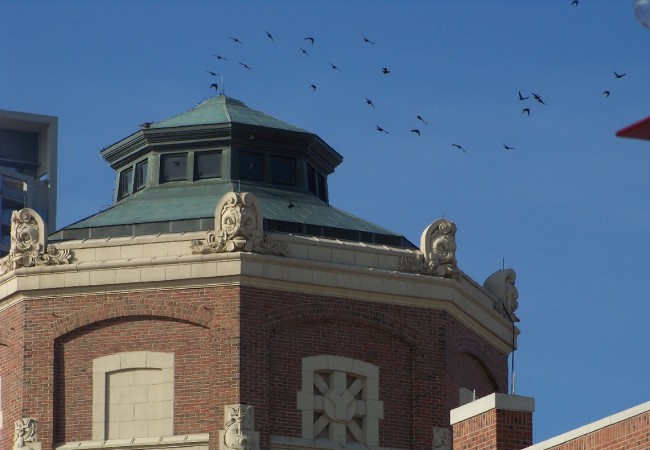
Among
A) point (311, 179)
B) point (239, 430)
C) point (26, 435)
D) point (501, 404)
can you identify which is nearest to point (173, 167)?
point (311, 179)

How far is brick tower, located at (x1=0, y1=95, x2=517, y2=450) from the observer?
48500 millimetres

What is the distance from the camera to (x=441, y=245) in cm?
5128

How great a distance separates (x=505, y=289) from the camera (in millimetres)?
54969

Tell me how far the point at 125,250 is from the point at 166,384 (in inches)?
136

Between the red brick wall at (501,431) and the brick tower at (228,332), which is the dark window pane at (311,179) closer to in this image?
the brick tower at (228,332)

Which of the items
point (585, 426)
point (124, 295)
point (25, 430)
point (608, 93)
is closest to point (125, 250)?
point (124, 295)

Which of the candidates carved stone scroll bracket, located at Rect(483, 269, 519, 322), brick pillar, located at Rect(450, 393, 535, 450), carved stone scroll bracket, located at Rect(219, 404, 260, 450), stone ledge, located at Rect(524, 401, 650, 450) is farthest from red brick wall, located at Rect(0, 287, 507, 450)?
stone ledge, located at Rect(524, 401, 650, 450)

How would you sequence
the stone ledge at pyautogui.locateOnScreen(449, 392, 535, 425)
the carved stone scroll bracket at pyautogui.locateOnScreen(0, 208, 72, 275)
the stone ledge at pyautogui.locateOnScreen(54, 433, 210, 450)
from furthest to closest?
the carved stone scroll bracket at pyautogui.locateOnScreen(0, 208, 72, 275) → the stone ledge at pyautogui.locateOnScreen(54, 433, 210, 450) → the stone ledge at pyautogui.locateOnScreen(449, 392, 535, 425)

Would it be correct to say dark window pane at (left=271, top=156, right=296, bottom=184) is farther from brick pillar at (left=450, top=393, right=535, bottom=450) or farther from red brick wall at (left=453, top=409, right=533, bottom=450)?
red brick wall at (left=453, top=409, right=533, bottom=450)

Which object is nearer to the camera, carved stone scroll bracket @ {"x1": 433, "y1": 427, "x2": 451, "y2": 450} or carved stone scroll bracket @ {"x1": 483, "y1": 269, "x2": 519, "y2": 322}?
carved stone scroll bracket @ {"x1": 433, "y1": 427, "x2": 451, "y2": 450}

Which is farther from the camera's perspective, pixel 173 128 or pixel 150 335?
pixel 173 128

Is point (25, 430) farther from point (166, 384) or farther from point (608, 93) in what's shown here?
point (608, 93)

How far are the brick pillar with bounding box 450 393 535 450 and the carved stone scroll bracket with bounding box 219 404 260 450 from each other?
10.5m

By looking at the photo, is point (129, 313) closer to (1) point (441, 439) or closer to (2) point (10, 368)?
(2) point (10, 368)
